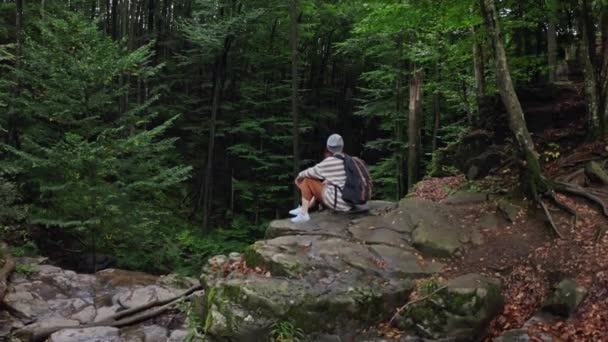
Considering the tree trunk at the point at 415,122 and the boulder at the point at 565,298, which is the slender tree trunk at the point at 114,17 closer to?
the tree trunk at the point at 415,122

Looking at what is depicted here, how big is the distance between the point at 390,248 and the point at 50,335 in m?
6.32

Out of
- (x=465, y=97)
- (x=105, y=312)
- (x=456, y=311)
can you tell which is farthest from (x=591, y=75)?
(x=105, y=312)

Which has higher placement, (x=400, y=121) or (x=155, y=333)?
(x=400, y=121)

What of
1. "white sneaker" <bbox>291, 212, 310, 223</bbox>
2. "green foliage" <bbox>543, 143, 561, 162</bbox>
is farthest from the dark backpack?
"green foliage" <bbox>543, 143, 561, 162</bbox>

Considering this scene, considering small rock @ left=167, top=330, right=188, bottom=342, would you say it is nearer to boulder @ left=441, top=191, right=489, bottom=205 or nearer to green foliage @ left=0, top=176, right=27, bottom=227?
boulder @ left=441, top=191, right=489, bottom=205

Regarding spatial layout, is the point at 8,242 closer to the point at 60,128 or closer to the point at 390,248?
the point at 60,128

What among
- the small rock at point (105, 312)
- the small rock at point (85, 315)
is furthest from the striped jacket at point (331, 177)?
the small rock at point (85, 315)

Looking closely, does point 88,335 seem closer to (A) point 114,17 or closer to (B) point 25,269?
(B) point 25,269

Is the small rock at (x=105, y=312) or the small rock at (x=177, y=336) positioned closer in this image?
the small rock at (x=177, y=336)

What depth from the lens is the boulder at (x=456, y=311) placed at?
205 inches

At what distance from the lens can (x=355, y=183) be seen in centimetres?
732

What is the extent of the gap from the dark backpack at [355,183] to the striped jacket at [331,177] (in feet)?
0.22

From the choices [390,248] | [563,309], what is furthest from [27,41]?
[563,309]

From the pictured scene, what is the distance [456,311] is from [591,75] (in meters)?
4.86
